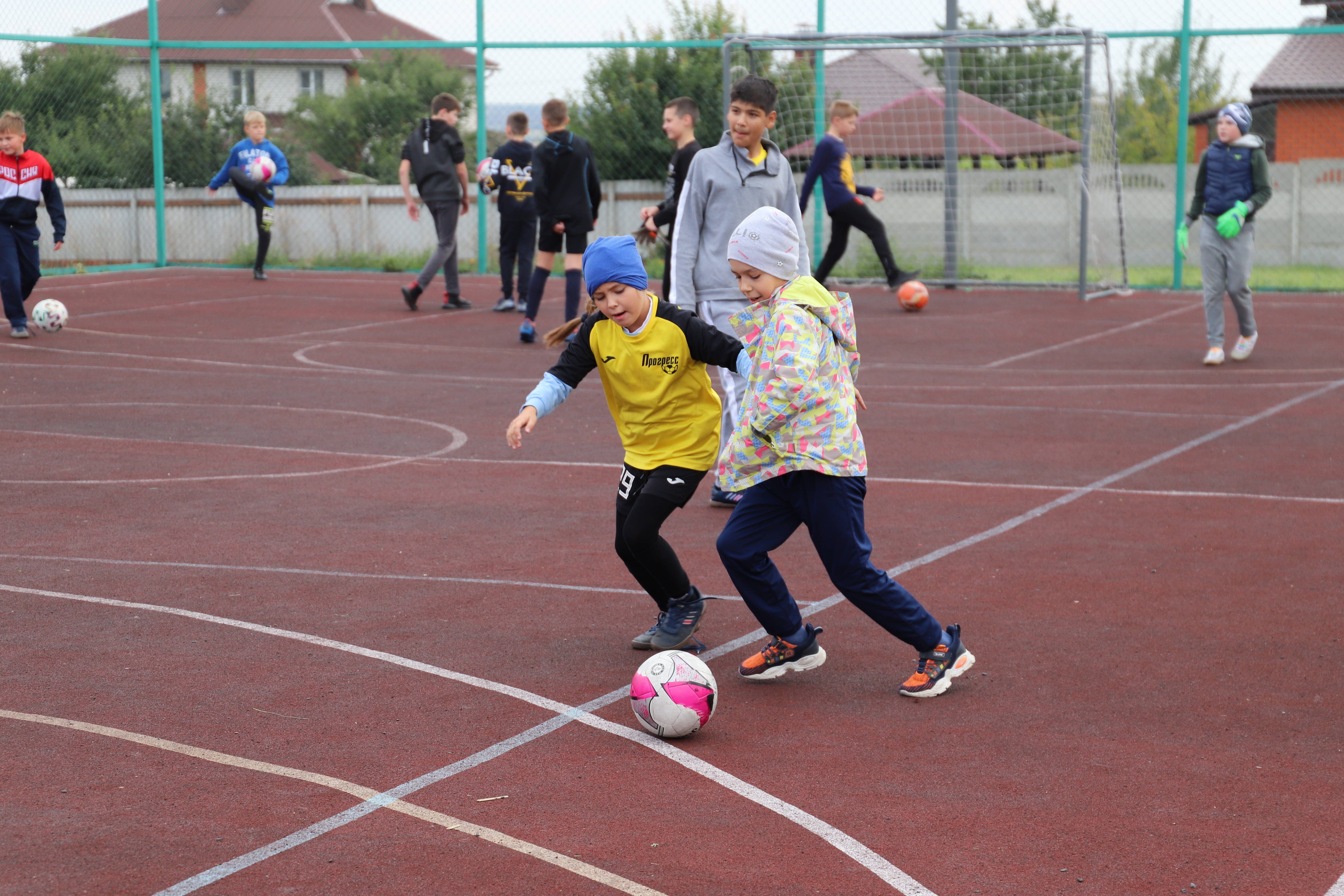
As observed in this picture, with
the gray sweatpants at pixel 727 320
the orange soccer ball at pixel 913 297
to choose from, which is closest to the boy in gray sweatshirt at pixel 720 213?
the gray sweatpants at pixel 727 320

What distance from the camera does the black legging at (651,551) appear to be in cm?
526

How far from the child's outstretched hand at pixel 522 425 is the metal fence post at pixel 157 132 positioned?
19.7 metres

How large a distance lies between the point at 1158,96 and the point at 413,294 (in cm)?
1604

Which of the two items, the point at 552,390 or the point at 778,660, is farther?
the point at 552,390

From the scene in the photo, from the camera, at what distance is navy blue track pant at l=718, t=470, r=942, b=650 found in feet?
15.9

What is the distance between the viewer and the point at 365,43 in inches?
909

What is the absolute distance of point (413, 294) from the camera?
17.1m

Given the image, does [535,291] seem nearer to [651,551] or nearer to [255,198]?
[255,198]

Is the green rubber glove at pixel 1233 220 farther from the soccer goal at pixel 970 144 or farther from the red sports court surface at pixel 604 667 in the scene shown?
the soccer goal at pixel 970 144

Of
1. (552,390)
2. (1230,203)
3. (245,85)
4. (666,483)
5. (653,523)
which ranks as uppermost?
(245,85)

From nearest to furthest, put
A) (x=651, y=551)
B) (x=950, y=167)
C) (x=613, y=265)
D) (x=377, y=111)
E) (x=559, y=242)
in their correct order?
1. (x=613, y=265)
2. (x=651, y=551)
3. (x=559, y=242)
4. (x=950, y=167)
5. (x=377, y=111)

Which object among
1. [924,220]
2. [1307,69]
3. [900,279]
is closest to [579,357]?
[900,279]

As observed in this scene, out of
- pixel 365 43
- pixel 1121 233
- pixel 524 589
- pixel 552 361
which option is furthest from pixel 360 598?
pixel 365 43

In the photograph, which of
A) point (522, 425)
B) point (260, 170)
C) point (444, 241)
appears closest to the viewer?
point (522, 425)
